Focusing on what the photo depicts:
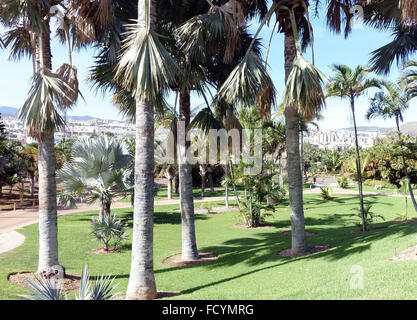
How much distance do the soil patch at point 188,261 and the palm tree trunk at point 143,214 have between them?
308 cm

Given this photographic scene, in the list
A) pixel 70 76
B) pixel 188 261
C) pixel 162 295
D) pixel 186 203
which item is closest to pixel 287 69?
pixel 186 203

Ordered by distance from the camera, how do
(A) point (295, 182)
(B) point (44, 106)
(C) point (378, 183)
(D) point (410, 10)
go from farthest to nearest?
(C) point (378, 183)
(A) point (295, 182)
(B) point (44, 106)
(D) point (410, 10)

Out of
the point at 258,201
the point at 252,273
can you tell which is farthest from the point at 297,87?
the point at 258,201

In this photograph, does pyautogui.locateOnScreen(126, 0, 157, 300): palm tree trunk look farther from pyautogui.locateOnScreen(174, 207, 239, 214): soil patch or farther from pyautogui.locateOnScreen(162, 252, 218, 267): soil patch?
pyautogui.locateOnScreen(174, 207, 239, 214): soil patch

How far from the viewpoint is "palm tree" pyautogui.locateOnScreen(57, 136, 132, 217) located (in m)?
13.2

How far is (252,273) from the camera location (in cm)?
770

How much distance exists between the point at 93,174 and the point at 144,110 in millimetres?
7596

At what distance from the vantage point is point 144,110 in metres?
6.54

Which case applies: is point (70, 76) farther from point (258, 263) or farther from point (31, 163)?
point (31, 163)

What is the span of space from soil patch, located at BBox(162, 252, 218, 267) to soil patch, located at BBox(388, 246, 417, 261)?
4.87 metres

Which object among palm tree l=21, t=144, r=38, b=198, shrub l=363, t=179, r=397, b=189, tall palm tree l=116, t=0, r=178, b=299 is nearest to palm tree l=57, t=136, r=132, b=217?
tall palm tree l=116, t=0, r=178, b=299

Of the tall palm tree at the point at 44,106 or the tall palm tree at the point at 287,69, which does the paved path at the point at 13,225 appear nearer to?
the tall palm tree at the point at 44,106
